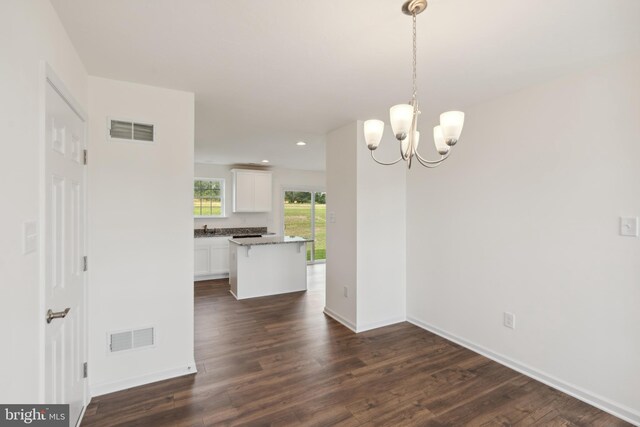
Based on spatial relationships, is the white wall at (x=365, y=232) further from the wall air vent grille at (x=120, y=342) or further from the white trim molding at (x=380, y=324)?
the wall air vent grille at (x=120, y=342)

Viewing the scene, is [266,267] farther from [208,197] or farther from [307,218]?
[307,218]

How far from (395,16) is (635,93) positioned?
5.69 ft

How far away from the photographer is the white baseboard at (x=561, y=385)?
2.03m

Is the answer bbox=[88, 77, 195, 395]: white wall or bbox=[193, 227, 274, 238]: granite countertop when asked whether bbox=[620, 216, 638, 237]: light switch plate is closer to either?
bbox=[88, 77, 195, 395]: white wall

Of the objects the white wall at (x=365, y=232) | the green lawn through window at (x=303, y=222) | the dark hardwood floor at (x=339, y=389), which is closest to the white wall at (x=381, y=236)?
the white wall at (x=365, y=232)

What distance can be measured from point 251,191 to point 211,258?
171 cm

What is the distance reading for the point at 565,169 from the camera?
2342 mm

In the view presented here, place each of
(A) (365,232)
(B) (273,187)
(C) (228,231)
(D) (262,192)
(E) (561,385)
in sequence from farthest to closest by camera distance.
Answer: (B) (273,187) < (D) (262,192) < (C) (228,231) < (A) (365,232) < (E) (561,385)

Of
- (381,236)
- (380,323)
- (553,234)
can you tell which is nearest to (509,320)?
(553,234)

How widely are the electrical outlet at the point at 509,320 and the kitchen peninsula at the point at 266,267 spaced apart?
3171 mm

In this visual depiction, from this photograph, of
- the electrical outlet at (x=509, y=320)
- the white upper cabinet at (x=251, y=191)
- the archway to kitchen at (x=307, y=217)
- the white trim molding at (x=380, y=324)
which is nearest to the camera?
the electrical outlet at (x=509, y=320)

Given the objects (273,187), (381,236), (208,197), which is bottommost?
(381,236)

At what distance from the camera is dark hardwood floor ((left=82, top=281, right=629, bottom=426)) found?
2.04 metres

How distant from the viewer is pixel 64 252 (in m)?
1.74
